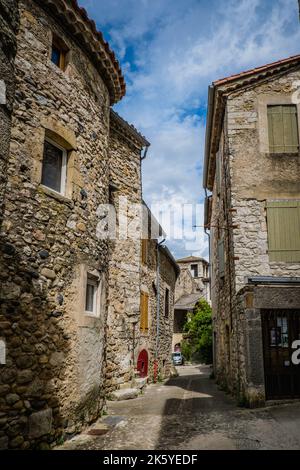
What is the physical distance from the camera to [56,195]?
5.89 metres

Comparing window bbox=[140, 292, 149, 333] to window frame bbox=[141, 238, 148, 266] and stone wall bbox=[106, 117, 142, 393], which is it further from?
stone wall bbox=[106, 117, 142, 393]

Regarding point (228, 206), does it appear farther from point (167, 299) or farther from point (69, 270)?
point (167, 299)

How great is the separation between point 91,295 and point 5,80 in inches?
169

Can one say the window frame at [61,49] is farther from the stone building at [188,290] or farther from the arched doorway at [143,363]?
the stone building at [188,290]

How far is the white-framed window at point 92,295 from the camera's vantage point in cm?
677

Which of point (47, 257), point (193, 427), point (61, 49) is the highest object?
point (61, 49)

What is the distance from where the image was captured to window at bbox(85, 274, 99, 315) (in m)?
6.78

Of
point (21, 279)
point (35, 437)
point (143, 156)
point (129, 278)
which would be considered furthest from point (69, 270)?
point (143, 156)

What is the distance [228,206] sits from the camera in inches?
367

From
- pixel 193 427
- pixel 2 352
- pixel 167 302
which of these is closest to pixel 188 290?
pixel 167 302

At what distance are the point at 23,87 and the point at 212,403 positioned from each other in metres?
7.13

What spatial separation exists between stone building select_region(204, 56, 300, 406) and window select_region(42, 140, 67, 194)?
13.5 ft

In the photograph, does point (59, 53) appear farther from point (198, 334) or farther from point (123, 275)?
point (198, 334)
